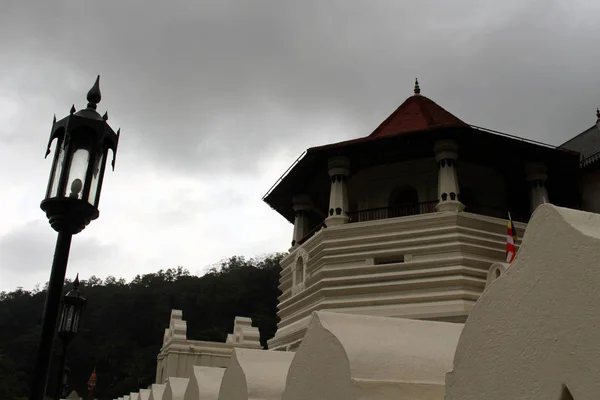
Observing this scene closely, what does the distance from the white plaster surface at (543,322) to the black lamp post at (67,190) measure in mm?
2468

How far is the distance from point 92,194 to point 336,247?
9.77 m

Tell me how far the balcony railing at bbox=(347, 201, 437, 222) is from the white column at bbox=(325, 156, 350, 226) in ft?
1.22

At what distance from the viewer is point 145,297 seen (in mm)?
61906

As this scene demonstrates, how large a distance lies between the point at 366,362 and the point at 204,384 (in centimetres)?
334

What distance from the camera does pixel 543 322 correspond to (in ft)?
9.16

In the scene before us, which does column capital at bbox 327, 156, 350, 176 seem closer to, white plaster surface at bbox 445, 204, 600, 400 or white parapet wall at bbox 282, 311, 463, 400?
white parapet wall at bbox 282, 311, 463, 400

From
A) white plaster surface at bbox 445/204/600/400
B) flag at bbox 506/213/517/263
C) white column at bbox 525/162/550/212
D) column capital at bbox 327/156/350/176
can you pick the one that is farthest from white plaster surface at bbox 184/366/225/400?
white column at bbox 525/162/550/212

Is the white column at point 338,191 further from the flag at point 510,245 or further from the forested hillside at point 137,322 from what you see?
the forested hillside at point 137,322

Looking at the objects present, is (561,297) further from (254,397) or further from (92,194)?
(254,397)

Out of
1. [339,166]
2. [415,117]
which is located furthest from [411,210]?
[415,117]

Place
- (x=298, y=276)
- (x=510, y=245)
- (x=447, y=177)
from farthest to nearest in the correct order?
(x=298, y=276)
(x=447, y=177)
(x=510, y=245)

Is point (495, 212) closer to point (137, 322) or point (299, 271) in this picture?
point (299, 271)

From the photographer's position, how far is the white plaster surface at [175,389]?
8.42 metres

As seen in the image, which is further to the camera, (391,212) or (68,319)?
(391,212)
